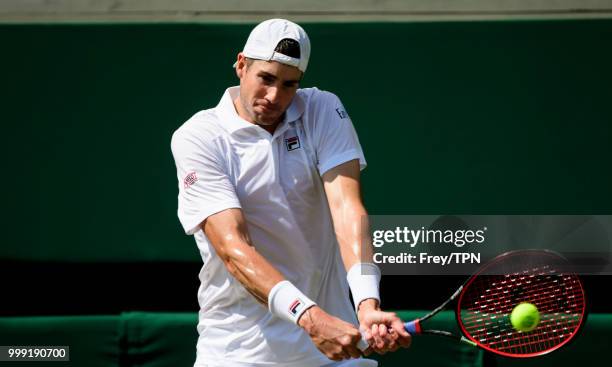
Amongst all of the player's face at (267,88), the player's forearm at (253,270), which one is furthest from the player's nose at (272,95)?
the player's forearm at (253,270)

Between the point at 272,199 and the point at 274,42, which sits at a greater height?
the point at 274,42

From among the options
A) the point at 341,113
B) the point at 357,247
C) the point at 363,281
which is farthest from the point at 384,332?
the point at 341,113

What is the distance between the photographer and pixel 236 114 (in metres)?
3.50

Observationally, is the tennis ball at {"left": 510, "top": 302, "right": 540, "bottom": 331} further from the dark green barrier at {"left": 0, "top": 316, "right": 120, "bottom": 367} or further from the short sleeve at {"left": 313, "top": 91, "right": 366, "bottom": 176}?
the dark green barrier at {"left": 0, "top": 316, "right": 120, "bottom": 367}

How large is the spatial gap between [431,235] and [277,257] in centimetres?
222

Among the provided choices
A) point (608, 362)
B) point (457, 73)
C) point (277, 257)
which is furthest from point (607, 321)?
point (277, 257)

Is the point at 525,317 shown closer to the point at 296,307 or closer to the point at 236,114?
the point at 296,307

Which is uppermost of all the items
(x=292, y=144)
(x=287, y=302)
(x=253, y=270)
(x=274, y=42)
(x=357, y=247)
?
(x=274, y=42)

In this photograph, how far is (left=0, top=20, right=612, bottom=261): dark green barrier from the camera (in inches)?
223

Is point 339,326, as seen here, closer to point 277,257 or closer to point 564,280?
point 277,257

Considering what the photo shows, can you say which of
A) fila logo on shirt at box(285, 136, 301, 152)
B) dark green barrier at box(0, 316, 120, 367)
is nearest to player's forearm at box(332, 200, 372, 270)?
fila logo on shirt at box(285, 136, 301, 152)

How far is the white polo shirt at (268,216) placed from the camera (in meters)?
3.41

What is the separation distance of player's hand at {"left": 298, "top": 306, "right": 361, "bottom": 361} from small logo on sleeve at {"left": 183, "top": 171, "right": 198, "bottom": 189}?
562 mm

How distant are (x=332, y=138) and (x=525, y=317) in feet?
Result: 2.64
